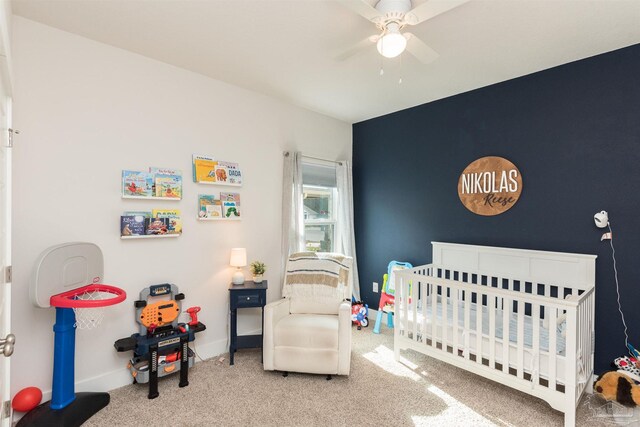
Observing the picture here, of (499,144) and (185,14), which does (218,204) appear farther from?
(499,144)

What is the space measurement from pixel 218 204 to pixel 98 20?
1537mm

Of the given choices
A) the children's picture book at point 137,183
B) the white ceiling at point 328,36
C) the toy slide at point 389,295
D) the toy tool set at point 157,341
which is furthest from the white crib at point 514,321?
the children's picture book at point 137,183

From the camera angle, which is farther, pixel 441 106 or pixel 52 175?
pixel 441 106

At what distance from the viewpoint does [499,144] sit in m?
2.96

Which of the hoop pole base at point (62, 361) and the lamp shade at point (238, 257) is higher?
the lamp shade at point (238, 257)

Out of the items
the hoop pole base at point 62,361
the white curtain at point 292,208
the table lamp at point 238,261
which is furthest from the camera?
the white curtain at point 292,208

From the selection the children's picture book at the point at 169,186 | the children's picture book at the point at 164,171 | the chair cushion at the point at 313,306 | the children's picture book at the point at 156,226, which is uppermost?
the children's picture book at the point at 164,171

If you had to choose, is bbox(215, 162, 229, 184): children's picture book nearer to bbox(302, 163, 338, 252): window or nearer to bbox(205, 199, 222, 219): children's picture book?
bbox(205, 199, 222, 219): children's picture book

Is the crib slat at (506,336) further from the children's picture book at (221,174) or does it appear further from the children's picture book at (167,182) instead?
the children's picture book at (167,182)

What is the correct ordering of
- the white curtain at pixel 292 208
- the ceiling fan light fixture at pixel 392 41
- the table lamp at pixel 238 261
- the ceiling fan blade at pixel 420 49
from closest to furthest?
the ceiling fan light fixture at pixel 392 41 < the ceiling fan blade at pixel 420 49 < the table lamp at pixel 238 261 < the white curtain at pixel 292 208

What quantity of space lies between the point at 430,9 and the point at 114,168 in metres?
2.32

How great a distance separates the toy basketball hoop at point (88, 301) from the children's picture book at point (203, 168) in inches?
43.5

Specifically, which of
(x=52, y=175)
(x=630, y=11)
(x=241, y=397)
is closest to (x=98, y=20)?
(x=52, y=175)

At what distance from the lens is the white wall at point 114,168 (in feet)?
6.72
